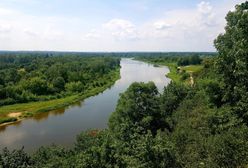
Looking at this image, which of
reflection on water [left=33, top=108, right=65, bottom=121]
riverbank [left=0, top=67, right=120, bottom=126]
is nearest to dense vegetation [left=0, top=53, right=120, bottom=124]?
riverbank [left=0, top=67, right=120, bottom=126]

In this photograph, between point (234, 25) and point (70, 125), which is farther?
point (70, 125)

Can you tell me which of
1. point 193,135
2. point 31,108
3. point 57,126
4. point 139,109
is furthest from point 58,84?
point 193,135

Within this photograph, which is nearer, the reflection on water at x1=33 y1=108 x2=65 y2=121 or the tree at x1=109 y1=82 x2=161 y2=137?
the tree at x1=109 y1=82 x2=161 y2=137

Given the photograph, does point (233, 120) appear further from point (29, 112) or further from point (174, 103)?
point (29, 112)

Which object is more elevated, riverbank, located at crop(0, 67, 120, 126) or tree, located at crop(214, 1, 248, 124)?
tree, located at crop(214, 1, 248, 124)

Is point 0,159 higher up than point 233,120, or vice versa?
point 233,120

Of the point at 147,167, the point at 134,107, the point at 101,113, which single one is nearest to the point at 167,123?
the point at 134,107

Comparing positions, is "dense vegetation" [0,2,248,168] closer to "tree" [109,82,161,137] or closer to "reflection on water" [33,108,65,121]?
"tree" [109,82,161,137]

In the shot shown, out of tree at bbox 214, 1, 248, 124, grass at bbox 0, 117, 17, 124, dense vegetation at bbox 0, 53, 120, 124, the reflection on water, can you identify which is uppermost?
tree at bbox 214, 1, 248, 124

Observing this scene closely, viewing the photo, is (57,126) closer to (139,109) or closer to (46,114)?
(46,114)
